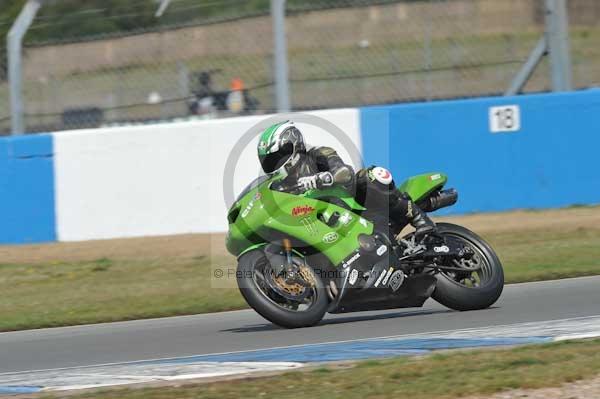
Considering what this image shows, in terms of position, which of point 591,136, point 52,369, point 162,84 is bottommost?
point 52,369

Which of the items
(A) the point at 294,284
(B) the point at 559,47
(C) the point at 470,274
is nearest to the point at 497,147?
(B) the point at 559,47

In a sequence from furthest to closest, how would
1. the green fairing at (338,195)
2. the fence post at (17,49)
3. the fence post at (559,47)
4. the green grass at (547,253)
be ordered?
the fence post at (559,47), the fence post at (17,49), the green grass at (547,253), the green fairing at (338,195)

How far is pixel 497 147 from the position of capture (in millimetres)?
12531

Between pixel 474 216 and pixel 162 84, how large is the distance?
148 inches

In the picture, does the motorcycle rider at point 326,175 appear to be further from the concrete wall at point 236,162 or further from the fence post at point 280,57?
the fence post at point 280,57

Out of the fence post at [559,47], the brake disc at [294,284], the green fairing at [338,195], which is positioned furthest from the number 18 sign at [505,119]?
the brake disc at [294,284]

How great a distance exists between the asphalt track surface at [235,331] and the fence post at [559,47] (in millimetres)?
4572

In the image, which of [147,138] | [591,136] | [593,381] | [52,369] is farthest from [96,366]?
[591,136]

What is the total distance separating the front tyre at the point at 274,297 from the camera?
285 inches

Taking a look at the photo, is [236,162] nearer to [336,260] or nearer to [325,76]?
[325,76]

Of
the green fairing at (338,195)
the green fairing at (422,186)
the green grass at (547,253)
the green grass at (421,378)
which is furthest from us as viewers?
the green grass at (547,253)

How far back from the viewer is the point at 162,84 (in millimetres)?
12570

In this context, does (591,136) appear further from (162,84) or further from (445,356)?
(445,356)

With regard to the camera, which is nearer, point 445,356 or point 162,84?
point 445,356
